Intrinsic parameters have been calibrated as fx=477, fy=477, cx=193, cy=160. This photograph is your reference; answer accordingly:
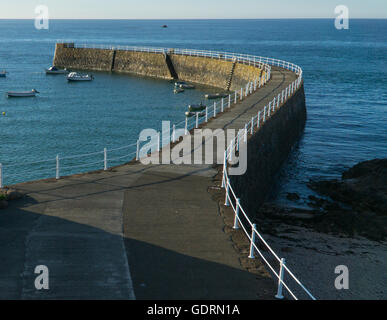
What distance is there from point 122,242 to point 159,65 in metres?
65.6

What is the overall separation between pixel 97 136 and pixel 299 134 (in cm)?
1710

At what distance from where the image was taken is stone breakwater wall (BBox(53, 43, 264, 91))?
6116 cm

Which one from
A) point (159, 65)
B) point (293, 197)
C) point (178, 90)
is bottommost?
point (293, 197)

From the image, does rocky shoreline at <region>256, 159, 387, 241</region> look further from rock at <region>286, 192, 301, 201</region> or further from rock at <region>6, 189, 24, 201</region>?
rock at <region>6, 189, 24, 201</region>

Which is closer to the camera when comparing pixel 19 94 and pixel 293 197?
pixel 293 197

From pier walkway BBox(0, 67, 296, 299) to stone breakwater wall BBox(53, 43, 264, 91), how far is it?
135 feet

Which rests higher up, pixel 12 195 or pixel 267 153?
pixel 12 195

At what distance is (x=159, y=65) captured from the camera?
74.9 metres
